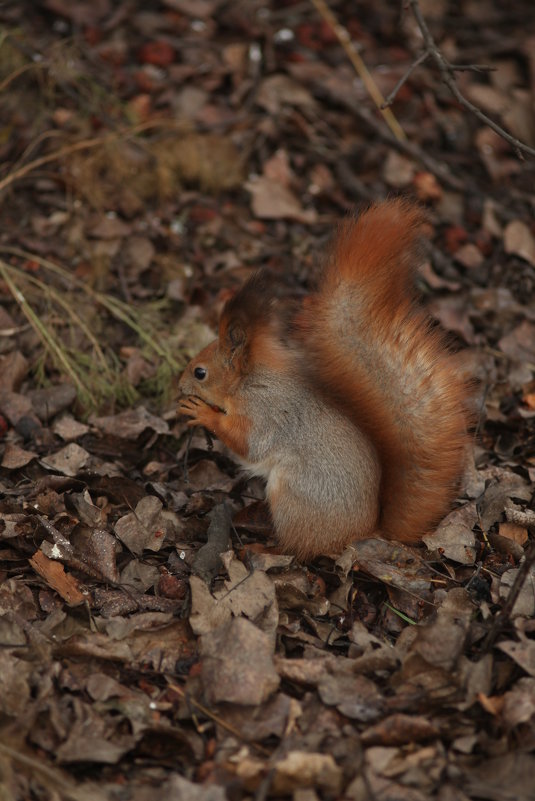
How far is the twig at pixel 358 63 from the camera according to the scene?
490 centimetres

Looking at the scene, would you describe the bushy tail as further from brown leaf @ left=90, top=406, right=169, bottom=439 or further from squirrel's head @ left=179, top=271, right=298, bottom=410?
brown leaf @ left=90, top=406, right=169, bottom=439

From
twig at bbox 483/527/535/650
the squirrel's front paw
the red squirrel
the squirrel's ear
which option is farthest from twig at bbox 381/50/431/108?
twig at bbox 483/527/535/650

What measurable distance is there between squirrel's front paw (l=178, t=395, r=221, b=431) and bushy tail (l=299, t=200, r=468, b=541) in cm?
52

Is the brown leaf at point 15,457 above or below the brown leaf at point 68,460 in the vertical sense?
above

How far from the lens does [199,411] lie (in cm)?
308

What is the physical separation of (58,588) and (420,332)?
4.41ft

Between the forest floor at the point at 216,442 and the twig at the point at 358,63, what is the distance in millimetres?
47

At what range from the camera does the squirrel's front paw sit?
3057mm

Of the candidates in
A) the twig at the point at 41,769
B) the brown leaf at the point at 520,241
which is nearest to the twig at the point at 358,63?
the brown leaf at the point at 520,241

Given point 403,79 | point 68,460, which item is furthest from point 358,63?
point 68,460

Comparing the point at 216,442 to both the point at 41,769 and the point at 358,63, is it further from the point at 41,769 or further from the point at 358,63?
the point at 358,63

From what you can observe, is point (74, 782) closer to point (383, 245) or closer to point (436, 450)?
point (436, 450)

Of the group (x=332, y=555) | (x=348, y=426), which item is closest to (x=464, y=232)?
(x=348, y=426)

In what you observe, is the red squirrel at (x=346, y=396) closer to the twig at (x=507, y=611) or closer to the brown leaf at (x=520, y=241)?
the twig at (x=507, y=611)
